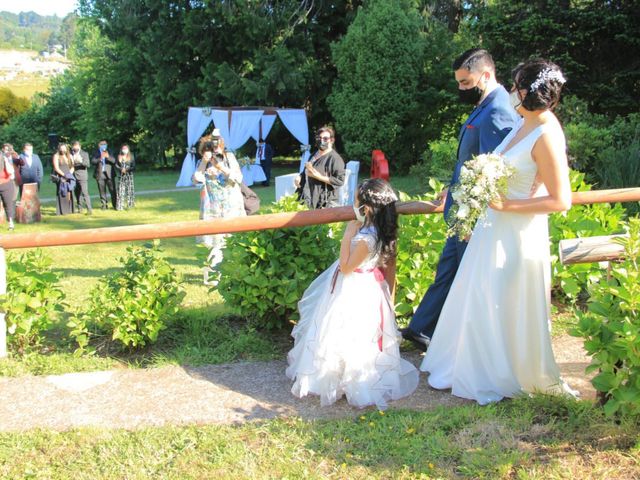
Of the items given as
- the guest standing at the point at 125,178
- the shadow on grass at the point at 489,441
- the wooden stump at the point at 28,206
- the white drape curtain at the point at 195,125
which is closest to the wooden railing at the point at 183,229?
the shadow on grass at the point at 489,441

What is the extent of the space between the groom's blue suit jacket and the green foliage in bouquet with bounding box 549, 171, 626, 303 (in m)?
1.63

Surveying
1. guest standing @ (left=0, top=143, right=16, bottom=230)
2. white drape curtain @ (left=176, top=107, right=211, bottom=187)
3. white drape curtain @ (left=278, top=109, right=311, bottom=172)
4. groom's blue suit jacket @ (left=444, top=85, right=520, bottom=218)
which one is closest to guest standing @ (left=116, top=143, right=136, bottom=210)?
guest standing @ (left=0, top=143, right=16, bottom=230)

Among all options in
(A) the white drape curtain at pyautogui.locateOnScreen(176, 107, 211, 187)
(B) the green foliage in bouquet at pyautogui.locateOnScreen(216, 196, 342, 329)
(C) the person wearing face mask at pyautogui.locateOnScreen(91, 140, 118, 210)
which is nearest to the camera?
(B) the green foliage in bouquet at pyautogui.locateOnScreen(216, 196, 342, 329)

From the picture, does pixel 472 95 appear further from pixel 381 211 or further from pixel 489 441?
pixel 489 441

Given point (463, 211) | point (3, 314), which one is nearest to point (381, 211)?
point (463, 211)

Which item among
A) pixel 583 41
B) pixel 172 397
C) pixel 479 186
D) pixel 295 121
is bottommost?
pixel 172 397

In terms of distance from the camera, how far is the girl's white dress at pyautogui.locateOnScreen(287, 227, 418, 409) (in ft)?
12.8

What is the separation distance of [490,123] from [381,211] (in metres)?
0.87

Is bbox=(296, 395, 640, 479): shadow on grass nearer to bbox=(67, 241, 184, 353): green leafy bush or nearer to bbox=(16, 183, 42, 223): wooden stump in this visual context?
bbox=(67, 241, 184, 353): green leafy bush

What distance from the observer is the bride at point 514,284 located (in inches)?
141

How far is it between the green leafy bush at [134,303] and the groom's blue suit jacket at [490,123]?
2.22m

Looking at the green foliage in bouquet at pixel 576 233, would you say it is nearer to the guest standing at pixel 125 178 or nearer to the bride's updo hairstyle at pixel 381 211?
the bride's updo hairstyle at pixel 381 211

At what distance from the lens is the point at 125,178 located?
1562 cm

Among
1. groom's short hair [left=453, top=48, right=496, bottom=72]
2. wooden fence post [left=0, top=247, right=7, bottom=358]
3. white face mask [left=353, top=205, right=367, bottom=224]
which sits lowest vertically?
wooden fence post [left=0, top=247, right=7, bottom=358]
